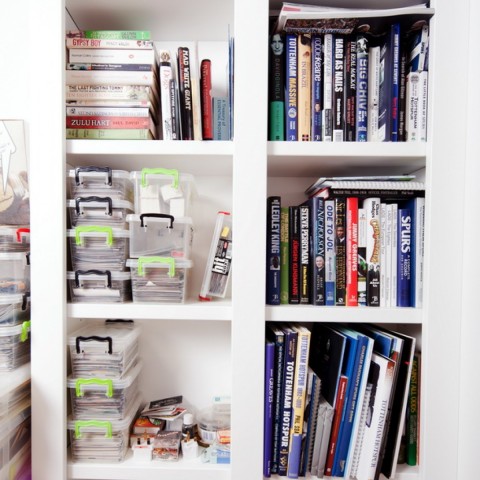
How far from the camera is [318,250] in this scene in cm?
82

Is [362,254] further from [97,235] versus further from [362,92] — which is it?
[97,235]

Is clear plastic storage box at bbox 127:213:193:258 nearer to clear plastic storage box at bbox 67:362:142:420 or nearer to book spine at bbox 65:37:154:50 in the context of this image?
clear plastic storage box at bbox 67:362:142:420

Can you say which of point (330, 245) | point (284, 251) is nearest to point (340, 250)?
point (330, 245)

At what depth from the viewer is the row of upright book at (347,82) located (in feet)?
2.64

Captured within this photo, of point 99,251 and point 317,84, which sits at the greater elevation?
point 317,84

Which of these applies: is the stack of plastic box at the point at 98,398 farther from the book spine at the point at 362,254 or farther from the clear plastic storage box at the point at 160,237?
the book spine at the point at 362,254

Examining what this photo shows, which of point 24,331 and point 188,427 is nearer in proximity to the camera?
point 24,331

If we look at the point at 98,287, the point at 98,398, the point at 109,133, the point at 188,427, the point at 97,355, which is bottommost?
the point at 188,427

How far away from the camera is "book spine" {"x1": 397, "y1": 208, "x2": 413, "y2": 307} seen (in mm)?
813

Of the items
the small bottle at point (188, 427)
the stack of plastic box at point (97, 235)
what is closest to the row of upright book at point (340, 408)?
the small bottle at point (188, 427)

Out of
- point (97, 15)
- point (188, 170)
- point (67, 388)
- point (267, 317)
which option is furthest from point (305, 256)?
point (97, 15)

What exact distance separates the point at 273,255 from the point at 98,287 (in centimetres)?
48

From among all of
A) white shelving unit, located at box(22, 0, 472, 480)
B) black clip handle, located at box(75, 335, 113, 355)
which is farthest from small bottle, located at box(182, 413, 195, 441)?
black clip handle, located at box(75, 335, 113, 355)

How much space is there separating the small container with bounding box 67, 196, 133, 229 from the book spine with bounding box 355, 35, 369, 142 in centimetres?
66
